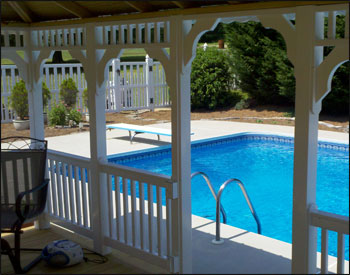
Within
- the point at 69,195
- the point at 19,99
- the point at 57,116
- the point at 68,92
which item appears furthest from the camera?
the point at 68,92

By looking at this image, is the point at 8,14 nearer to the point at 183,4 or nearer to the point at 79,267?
the point at 183,4

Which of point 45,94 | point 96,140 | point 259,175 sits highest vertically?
point 45,94

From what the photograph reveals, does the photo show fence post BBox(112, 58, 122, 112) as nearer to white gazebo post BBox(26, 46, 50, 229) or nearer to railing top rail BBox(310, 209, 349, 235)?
white gazebo post BBox(26, 46, 50, 229)

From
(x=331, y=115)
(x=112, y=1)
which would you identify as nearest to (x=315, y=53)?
(x=112, y=1)

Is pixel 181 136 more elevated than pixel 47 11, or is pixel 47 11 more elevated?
pixel 47 11

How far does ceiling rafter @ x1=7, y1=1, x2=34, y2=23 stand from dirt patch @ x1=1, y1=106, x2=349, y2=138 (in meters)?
7.29

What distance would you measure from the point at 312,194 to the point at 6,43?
3.55 metres

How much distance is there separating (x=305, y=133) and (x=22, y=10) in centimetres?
316

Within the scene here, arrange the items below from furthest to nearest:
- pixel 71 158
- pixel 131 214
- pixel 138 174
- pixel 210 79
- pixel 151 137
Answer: pixel 210 79 → pixel 151 137 → pixel 71 158 → pixel 131 214 → pixel 138 174

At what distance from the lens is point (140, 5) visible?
3928 millimetres

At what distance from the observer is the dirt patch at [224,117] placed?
12.7 meters

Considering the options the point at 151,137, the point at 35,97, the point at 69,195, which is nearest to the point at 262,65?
the point at 151,137

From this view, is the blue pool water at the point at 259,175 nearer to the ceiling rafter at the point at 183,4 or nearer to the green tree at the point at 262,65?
the green tree at the point at 262,65

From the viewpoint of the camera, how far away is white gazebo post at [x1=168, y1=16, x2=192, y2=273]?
3760 mm
